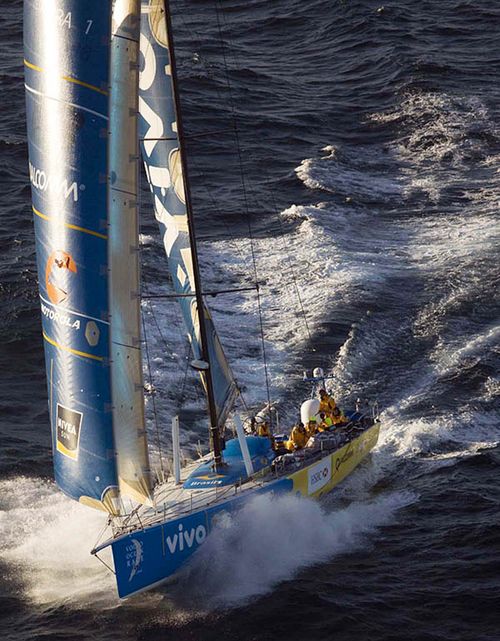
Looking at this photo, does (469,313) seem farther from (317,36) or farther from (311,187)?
(317,36)

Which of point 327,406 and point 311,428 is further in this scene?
point 327,406

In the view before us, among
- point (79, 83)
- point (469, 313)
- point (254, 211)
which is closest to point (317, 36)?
point (254, 211)

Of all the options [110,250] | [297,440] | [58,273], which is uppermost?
[110,250]

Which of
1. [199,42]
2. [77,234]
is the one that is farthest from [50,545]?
[199,42]

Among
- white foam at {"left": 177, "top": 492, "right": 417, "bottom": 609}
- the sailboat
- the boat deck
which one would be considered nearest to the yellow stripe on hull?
the boat deck

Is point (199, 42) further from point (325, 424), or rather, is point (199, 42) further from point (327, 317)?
point (325, 424)

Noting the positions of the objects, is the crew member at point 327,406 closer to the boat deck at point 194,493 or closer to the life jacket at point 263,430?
the boat deck at point 194,493

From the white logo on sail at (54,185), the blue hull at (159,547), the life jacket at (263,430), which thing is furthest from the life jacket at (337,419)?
the white logo on sail at (54,185)
